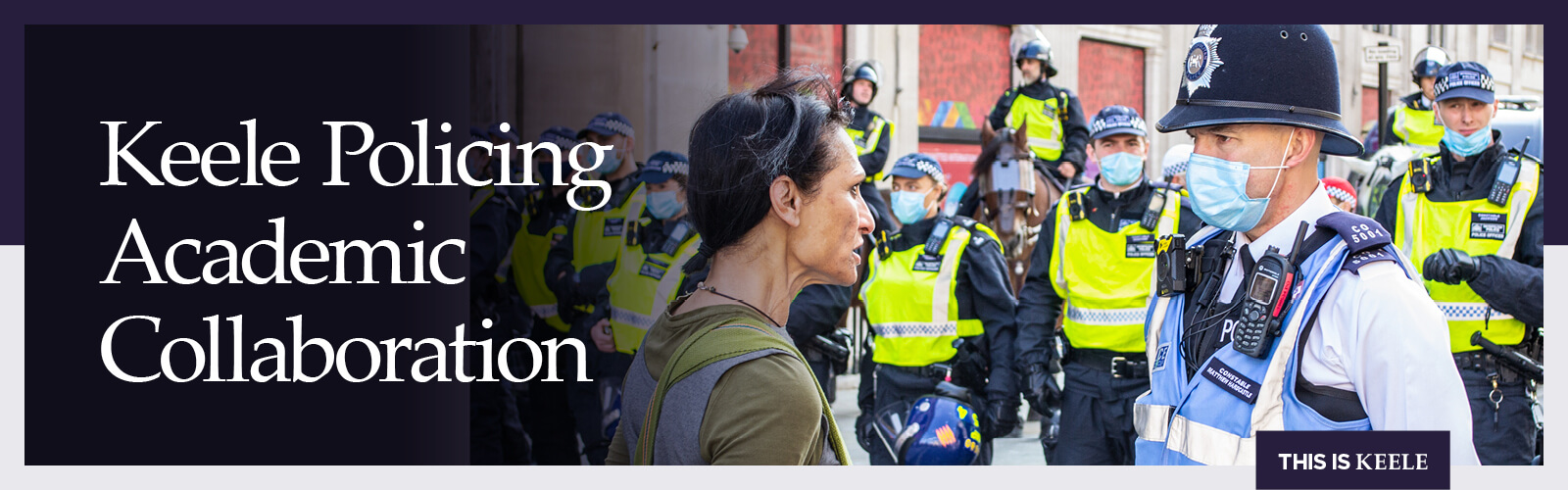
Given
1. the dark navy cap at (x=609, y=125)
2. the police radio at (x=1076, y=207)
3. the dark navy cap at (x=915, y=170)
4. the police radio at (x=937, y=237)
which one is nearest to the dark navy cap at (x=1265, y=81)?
the police radio at (x=1076, y=207)

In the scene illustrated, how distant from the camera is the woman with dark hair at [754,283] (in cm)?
174

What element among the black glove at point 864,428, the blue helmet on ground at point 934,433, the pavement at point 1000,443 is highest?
the blue helmet on ground at point 934,433

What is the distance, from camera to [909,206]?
647cm

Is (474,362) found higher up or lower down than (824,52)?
lower down

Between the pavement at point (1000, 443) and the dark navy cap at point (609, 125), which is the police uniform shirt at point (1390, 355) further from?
the dark navy cap at point (609, 125)

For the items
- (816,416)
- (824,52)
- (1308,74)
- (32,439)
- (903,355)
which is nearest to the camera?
(816,416)

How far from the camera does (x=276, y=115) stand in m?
4.24

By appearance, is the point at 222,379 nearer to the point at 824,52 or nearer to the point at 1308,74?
the point at 1308,74

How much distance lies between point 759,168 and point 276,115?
2814mm

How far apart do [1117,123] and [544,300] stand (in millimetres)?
3503

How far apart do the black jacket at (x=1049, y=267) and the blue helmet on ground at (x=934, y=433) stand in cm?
43

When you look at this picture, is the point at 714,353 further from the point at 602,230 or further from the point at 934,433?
the point at 602,230

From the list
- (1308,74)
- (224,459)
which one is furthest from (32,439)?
(1308,74)

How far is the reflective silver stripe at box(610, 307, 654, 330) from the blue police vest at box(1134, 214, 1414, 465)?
12.5 feet
